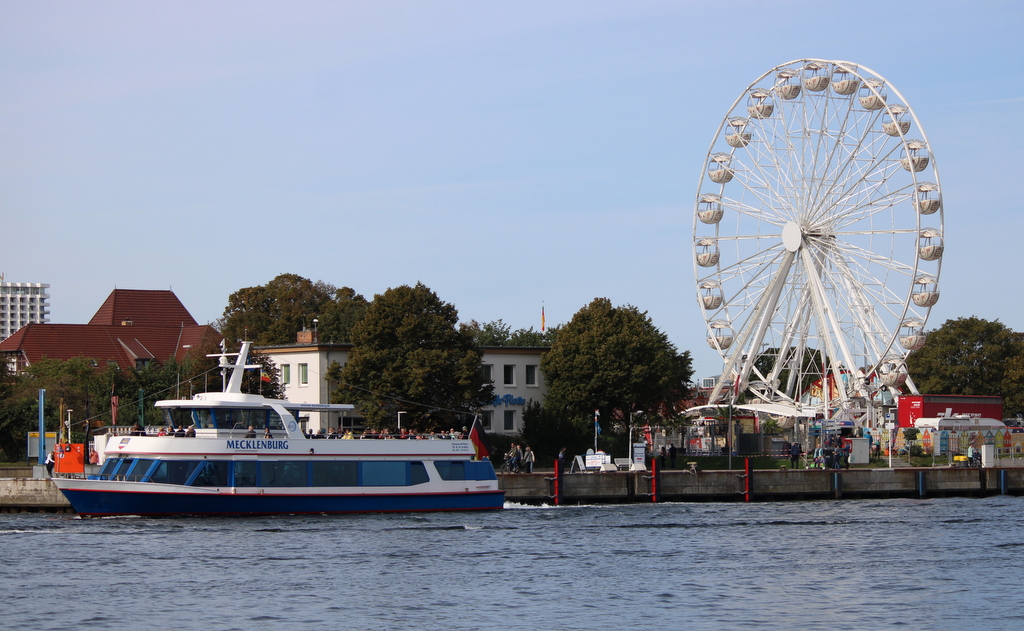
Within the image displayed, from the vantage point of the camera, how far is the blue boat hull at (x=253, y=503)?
39.4 metres

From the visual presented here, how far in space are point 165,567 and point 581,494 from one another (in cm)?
2058

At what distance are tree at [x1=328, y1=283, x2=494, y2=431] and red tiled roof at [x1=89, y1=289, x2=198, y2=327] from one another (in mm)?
57509

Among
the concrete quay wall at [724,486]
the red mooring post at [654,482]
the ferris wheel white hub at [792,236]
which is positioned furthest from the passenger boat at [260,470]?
the ferris wheel white hub at [792,236]

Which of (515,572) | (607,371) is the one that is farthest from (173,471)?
(607,371)

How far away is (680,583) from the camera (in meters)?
30.8

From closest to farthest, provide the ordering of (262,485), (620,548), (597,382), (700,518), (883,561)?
(883,561)
(620,548)
(262,485)
(700,518)
(597,382)

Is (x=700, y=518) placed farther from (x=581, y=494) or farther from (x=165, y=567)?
(x=165, y=567)

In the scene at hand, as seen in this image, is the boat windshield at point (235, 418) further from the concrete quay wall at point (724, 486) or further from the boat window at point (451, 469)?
the concrete quay wall at point (724, 486)

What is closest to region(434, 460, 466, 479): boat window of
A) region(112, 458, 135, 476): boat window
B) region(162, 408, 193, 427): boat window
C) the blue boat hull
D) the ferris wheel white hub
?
the blue boat hull

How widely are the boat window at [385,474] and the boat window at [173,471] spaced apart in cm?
563

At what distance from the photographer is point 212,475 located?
4012 cm

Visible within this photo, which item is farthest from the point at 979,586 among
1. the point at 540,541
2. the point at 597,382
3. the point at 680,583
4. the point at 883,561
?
the point at 597,382

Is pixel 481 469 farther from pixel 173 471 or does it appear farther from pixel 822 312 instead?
pixel 822 312

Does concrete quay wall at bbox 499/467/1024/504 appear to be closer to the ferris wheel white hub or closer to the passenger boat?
the passenger boat
